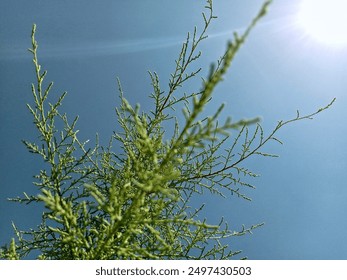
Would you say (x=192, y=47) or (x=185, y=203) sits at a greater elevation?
(x=192, y=47)

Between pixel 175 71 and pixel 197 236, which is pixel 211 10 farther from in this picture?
pixel 197 236

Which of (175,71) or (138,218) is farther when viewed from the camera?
(175,71)

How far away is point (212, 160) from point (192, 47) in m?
2.05

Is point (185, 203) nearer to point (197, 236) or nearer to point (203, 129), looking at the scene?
point (197, 236)

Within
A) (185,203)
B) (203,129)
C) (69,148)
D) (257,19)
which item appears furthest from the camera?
(185,203)

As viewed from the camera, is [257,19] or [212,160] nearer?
[257,19]

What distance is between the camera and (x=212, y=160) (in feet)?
19.3

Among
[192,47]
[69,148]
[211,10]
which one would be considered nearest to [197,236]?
[69,148]
